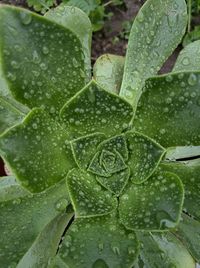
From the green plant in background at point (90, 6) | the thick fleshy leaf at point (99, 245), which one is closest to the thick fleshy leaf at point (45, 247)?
the thick fleshy leaf at point (99, 245)

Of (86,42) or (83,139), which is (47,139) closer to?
(83,139)

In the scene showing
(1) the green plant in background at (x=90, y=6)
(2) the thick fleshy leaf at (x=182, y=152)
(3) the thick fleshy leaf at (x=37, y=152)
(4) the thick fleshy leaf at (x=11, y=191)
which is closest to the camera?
(3) the thick fleshy leaf at (x=37, y=152)

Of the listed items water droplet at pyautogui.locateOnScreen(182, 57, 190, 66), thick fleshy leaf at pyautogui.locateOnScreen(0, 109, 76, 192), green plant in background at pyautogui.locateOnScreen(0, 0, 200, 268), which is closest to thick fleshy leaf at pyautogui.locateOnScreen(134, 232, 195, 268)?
green plant in background at pyautogui.locateOnScreen(0, 0, 200, 268)

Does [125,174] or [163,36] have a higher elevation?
[163,36]

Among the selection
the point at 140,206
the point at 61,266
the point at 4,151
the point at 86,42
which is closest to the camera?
the point at 4,151

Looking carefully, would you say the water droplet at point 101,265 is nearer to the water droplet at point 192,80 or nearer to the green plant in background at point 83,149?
the green plant in background at point 83,149

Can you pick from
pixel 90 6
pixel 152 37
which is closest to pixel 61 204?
pixel 152 37

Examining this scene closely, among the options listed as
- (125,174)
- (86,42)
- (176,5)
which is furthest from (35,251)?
(176,5)
